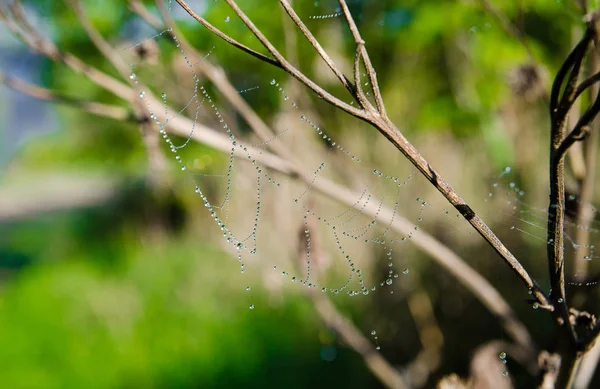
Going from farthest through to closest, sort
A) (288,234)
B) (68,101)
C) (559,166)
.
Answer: (288,234), (68,101), (559,166)

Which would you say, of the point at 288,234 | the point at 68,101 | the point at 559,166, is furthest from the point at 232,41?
the point at 288,234

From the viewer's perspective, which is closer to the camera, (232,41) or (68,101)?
(232,41)

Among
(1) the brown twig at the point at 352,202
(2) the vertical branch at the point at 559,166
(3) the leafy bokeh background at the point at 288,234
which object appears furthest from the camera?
(3) the leafy bokeh background at the point at 288,234

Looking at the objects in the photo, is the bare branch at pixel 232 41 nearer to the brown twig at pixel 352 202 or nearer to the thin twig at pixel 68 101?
the brown twig at pixel 352 202

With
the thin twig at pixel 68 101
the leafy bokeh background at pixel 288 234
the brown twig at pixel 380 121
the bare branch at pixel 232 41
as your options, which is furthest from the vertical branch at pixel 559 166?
the thin twig at pixel 68 101

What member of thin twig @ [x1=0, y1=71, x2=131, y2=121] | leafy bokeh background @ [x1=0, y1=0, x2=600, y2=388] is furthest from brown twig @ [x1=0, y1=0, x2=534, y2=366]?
leafy bokeh background @ [x1=0, y1=0, x2=600, y2=388]

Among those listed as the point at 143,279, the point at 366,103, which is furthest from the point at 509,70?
the point at 143,279

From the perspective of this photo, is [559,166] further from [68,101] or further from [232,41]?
[68,101]

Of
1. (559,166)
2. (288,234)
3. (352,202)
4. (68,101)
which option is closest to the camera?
(559,166)
